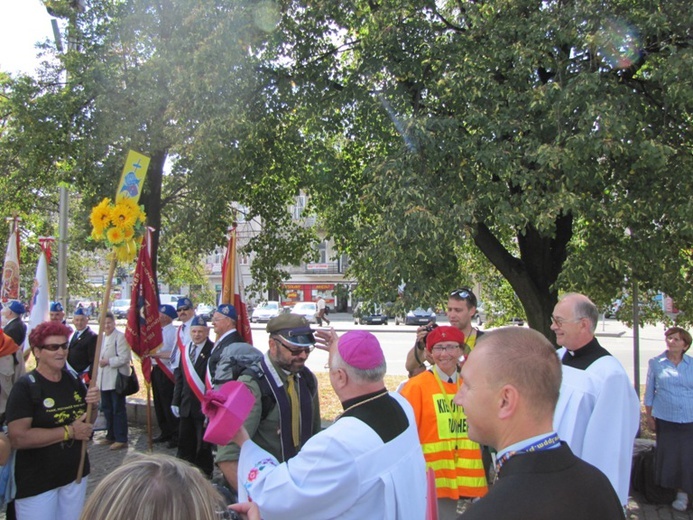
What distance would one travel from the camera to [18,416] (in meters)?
3.86

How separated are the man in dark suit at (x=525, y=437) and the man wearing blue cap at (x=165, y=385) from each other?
7.48m

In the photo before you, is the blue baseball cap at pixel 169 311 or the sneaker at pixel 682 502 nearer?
the sneaker at pixel 682 502

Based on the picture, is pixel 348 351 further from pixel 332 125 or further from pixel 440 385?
pixel 332 125

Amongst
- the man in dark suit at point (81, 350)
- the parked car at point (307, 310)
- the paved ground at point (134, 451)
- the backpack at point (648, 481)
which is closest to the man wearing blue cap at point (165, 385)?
the paved ground at point (134, 451)

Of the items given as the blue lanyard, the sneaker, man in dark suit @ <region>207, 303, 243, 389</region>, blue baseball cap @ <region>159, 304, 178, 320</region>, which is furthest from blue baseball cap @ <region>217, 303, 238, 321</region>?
the blue lanyard

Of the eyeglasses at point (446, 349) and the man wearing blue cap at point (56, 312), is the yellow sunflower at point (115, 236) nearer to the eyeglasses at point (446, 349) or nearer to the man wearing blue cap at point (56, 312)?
the eyeglasses at point (446, 349)

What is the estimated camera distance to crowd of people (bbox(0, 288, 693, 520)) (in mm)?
1580

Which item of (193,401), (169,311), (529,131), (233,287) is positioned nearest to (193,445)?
(193,401)

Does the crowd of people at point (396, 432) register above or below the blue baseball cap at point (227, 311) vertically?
below

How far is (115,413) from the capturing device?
28.0 feet

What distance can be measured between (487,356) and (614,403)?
78.0 inches

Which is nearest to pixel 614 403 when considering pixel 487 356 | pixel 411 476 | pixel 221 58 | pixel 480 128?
pixel 411 476

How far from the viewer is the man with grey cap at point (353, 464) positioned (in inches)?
89.4

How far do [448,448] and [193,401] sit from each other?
3782mm
